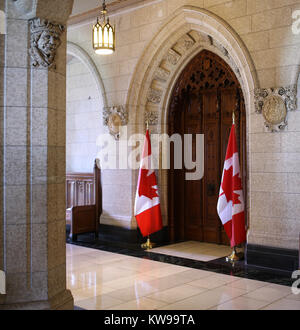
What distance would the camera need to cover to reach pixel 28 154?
11.0 feet

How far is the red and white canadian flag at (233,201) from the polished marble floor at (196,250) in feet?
1.68

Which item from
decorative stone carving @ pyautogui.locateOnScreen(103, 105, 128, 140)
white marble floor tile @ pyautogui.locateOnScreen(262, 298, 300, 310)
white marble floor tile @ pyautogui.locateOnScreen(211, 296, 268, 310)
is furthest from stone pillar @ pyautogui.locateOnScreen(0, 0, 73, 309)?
decorative stone carving @ pyautogui.locateOnScreen(103, 105, 128, 140)

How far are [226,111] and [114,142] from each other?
6.65ft

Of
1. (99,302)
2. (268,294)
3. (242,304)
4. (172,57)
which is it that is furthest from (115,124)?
(242,304)

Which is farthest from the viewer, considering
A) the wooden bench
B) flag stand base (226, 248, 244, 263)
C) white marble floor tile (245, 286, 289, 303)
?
the wooden bench

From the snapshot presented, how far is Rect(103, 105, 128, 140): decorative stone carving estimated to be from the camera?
7.51m

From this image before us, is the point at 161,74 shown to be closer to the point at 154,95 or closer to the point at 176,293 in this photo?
the point at 154,95

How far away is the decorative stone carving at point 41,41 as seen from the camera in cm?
336

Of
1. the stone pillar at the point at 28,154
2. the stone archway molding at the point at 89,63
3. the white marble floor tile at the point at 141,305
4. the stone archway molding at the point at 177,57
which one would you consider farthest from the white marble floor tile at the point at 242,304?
the stone archway molding at the point at 89,63

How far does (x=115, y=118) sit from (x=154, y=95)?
793 millimetres

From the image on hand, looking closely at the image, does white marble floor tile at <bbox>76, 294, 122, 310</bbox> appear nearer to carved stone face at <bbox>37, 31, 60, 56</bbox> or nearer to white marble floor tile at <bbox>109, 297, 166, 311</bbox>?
white marble floor tile at <bbox>109, 297, 166, 311</bbox>

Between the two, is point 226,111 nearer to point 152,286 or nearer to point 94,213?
point 94,213

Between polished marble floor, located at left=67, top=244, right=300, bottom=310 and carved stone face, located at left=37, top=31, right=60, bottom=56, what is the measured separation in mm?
2393

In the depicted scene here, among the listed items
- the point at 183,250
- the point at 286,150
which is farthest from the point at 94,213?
the point at 286,150
